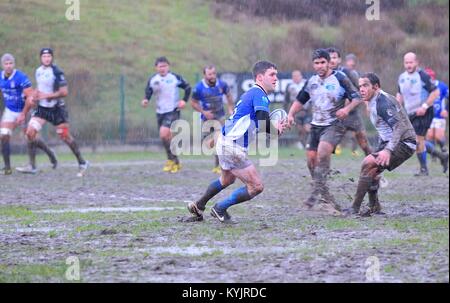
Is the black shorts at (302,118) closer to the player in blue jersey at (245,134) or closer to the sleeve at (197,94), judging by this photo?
the sleeve at (197,94)

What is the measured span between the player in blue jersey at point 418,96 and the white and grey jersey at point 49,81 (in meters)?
6.51

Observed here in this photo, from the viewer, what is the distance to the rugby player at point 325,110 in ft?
40.9

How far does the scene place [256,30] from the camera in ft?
129

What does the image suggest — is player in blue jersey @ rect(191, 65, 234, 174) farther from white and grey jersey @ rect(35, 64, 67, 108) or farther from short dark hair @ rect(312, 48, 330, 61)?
short dark hair @ rect(312, 48, 330, 61)

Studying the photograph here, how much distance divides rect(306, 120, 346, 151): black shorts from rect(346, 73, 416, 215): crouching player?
871mm

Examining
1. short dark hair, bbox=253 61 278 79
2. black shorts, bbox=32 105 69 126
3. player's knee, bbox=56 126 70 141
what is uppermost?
short dark hair, bbox=253 61 278 79

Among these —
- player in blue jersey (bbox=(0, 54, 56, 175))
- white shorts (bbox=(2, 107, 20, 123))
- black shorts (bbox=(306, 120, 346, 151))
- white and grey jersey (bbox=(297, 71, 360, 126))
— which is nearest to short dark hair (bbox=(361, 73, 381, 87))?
white and grey jersey (bbox=(297, 71, 360, 126))

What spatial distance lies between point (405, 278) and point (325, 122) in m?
5.37

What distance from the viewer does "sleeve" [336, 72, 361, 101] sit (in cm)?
1258

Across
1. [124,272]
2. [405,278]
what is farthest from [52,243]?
[405,278]

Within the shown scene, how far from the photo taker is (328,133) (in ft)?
41.4

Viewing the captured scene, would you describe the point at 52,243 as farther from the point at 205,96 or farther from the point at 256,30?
the point at 256,30

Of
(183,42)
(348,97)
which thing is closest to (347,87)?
(348,97)

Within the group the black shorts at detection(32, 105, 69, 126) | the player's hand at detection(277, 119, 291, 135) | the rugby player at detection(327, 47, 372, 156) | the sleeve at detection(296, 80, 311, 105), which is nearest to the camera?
Answer: the player's hand at detection(277, 119, 291, 135)
